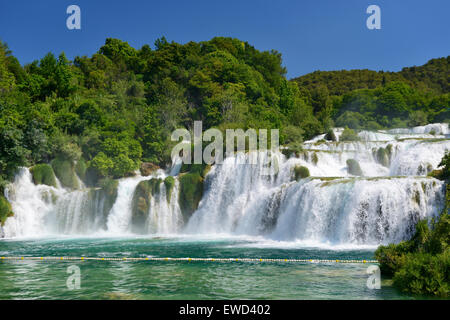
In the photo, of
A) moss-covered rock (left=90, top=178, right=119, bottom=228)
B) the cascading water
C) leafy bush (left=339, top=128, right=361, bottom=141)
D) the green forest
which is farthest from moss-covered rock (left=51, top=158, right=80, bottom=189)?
leafy bush (left=339, top=128, right=361, bottom=141)

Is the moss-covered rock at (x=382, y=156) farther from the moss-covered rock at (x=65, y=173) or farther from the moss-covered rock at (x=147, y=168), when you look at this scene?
the moss-covered rock at (x=65, y=173)

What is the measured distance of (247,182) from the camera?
2622cm

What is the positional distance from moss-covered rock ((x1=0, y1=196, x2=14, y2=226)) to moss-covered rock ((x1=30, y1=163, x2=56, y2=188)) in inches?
116

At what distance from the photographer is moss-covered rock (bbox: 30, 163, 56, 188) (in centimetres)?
2792

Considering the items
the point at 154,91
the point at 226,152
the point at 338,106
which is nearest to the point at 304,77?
the point at 338,106

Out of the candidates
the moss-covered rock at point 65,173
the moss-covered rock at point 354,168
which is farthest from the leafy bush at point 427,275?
the moss-covered rock at point 65,173

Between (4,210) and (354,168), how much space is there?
20.8 m

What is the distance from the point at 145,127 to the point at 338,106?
34.8 meters

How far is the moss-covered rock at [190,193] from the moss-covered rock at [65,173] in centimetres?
792

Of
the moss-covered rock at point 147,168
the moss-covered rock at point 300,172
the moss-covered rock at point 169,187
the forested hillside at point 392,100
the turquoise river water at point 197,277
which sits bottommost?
the turquoise river water at point 197,277

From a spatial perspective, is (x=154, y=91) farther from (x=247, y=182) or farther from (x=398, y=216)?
(x=398, y=216)

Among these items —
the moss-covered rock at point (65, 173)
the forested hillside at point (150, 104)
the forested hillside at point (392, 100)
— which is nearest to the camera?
the moss-covered rock at point (65, 173)

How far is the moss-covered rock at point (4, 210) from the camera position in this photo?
24.5 metres

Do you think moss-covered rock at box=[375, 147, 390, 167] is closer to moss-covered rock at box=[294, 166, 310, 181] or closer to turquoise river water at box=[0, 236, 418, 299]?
moss-covered rock at box=[294, 166, 310, 181]
